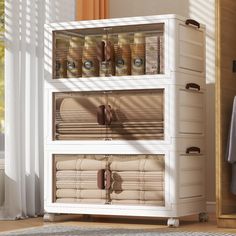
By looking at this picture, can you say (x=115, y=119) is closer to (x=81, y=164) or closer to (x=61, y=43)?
(x=81, y=164)

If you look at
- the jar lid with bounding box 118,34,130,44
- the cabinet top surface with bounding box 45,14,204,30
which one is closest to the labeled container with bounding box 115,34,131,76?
the jar lid with bounding box 118,34,130,44

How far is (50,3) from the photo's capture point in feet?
15.4

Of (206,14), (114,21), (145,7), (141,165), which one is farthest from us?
(145,7)

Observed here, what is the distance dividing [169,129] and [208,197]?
80 centimetres

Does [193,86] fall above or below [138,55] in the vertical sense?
below

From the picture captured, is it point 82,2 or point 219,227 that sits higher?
point 82,2

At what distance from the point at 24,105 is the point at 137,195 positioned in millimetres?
960

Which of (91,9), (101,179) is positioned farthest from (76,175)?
(91,9)

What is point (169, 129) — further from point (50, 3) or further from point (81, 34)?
point (50, 3)

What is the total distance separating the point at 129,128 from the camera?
13.8ft

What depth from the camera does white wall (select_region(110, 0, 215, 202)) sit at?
4.72 m

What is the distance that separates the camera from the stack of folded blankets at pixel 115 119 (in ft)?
13.6

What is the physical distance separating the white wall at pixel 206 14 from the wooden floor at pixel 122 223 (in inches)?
14.8

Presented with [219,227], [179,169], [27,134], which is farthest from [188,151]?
[27,134]
